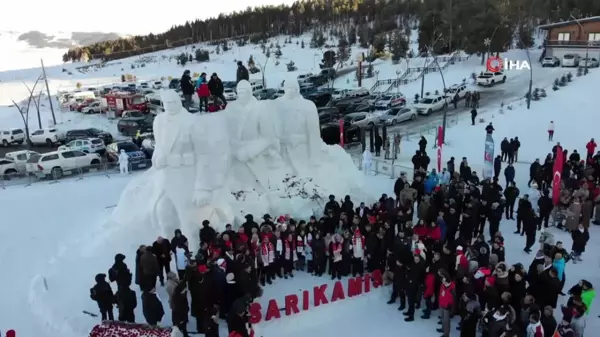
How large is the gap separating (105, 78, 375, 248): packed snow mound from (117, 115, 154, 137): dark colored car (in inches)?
735

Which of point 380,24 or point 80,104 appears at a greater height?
point 380,24

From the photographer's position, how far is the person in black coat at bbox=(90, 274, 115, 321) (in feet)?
31.0

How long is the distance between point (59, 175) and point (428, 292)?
52.5ft

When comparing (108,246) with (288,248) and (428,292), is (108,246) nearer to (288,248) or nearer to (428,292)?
(288,248)

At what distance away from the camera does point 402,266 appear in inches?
400

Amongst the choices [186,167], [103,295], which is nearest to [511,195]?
[186,167]

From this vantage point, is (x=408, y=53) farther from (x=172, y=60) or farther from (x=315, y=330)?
(x=315, y=330)

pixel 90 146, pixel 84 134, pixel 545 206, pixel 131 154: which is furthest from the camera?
pixel 84 134

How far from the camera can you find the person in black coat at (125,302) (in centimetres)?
954

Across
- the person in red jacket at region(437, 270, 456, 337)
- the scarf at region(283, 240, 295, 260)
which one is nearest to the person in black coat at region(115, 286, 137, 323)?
the scarf at region(283, 240, 295, 260)

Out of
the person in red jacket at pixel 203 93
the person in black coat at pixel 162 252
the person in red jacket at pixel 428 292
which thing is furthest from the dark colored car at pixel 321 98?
the person in red jacket at pixel 428 292

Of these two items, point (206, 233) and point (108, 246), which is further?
point (108, 246)

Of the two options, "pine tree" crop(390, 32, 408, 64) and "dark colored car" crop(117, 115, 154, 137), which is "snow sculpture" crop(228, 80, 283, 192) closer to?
"dark colored car" crop(117, 115, 154, 137)

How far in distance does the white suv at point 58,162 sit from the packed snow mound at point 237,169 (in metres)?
8.78
